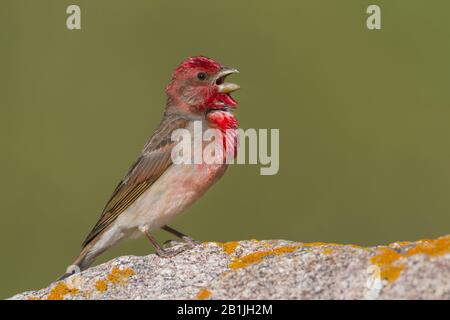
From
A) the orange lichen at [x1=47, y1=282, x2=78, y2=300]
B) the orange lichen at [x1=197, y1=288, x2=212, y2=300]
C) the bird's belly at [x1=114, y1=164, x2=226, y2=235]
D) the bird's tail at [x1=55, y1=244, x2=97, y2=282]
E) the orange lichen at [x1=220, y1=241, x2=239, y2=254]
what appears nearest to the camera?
the orange lichen at [x1=197, y1=288, x2=212, y2=300]

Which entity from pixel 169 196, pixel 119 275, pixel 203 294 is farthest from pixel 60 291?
pixel 169 196

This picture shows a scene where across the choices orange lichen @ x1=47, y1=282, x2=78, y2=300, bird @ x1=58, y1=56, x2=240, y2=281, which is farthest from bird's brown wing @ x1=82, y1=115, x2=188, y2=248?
orange lichen @ x1=47, y1=282, x2=78, y2=300

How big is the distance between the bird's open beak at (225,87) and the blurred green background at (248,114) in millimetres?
→ 3405

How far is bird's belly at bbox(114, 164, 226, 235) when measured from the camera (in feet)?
24.3

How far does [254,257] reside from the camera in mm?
6438

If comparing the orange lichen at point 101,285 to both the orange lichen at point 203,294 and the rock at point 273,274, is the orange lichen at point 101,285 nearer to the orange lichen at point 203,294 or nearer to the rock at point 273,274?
the rock at point 273,274

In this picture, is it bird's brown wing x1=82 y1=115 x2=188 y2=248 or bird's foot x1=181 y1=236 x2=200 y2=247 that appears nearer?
bird's foot x1=181 y1=236 x2=200 y2=247

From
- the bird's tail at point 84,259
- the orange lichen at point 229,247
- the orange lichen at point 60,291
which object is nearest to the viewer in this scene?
the orange lichen at point 60,291

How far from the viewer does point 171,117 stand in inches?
316

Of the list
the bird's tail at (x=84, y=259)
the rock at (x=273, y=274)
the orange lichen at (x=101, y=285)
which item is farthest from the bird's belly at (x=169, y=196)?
the orange lichen at (x=101, y=285)

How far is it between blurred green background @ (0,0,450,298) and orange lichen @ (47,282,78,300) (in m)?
4.23

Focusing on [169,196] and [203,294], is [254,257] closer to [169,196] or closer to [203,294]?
[203,294]

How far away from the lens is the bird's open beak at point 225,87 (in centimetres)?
804

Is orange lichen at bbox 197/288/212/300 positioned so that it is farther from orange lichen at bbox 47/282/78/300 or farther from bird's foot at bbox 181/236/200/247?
bird's foot at bbox 181/236/200/247
